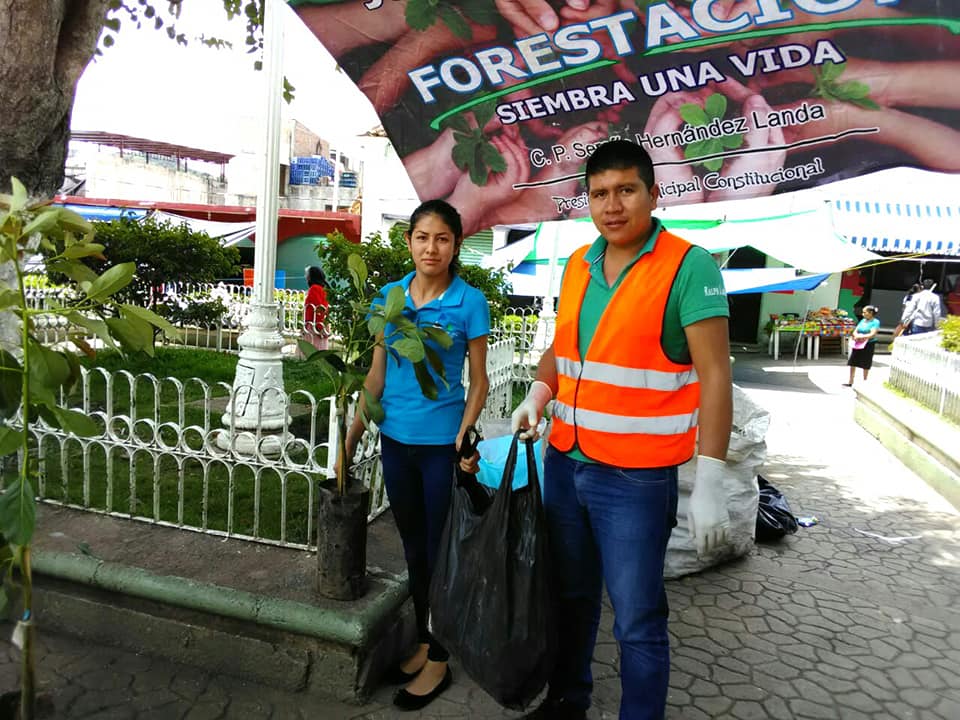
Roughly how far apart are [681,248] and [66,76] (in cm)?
295

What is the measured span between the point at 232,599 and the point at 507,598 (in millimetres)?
1216

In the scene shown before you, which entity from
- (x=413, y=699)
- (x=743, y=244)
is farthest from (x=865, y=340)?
(x=413, y=699)

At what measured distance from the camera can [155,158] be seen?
99.1 ft

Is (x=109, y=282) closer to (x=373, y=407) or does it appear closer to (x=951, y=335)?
(x=373, y=407)

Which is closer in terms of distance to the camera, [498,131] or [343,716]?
[343,716]

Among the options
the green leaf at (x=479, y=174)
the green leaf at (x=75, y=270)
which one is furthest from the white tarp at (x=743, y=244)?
the green leaf at (x=75, y=270)

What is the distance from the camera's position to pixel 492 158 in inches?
116

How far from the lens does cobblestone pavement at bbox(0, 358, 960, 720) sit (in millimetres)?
2699

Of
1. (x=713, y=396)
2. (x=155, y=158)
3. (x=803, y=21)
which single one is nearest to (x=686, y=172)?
(x=803, y=21)

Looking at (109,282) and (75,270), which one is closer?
(109,282)

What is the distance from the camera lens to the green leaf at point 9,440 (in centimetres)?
186

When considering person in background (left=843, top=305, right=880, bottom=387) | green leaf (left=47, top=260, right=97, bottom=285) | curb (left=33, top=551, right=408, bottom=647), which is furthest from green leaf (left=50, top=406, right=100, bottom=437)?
person in background (left=843, top=305, right=880, bottom=387)

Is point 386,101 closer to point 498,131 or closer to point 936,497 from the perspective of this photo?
point 498,131

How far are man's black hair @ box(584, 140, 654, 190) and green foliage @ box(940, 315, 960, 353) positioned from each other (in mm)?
6789
